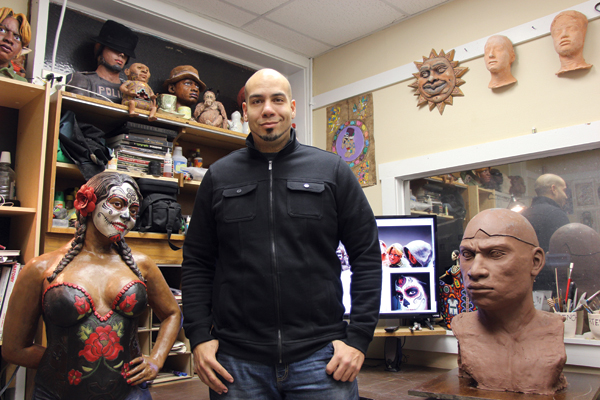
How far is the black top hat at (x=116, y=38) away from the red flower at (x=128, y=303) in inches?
88.9

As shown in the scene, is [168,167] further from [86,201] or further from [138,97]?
[86,201]

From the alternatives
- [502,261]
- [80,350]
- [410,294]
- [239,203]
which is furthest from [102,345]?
[410,294]

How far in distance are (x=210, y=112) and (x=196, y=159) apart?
38cm

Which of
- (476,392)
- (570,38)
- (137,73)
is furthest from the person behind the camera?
(137,73)

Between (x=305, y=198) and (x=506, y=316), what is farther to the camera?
(x=506, y=316)

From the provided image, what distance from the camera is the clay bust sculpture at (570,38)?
2957mm

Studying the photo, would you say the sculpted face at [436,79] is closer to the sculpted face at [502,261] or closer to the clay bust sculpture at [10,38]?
the sculpted face at [502,261]

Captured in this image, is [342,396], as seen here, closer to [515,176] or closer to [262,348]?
[262,348]

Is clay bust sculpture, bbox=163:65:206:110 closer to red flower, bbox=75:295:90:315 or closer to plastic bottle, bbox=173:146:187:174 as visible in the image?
plastic bottle, bbox=173:146:187:174

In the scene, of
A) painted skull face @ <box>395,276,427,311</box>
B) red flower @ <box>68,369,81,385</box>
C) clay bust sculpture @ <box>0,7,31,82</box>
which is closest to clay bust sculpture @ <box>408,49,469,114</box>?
painted skull face @ <box>395,276,427,311</box>

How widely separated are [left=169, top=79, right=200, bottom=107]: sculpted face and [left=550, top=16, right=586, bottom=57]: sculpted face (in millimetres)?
2495

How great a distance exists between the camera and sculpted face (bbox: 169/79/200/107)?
3727 mm

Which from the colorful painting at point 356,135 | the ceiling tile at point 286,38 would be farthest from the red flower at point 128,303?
the ceiling tile at point 286,38

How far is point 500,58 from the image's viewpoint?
129 inches
